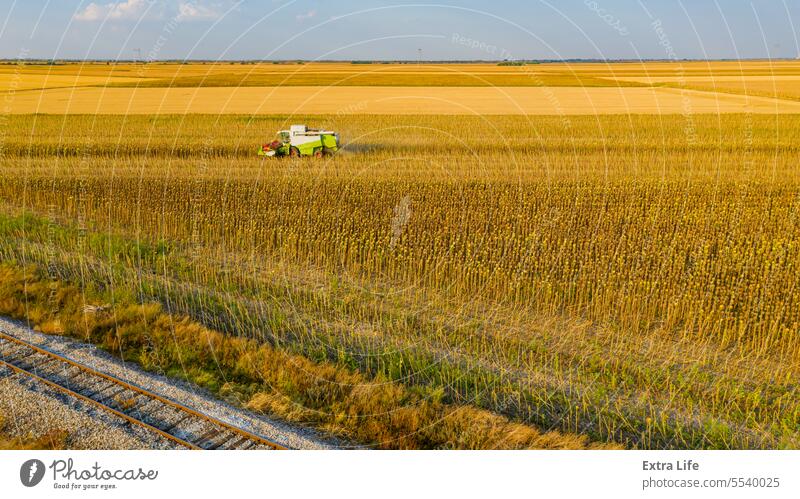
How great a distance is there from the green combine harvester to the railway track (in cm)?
1754

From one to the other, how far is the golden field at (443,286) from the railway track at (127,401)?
0.80 metres

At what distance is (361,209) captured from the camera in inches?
749

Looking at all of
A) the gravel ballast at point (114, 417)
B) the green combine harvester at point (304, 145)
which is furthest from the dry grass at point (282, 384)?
the green combine harvester at point (304, 145)

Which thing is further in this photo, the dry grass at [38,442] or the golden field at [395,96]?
the golden field at [395,96]

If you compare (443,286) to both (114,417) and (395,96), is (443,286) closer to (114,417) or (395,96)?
(114,417)

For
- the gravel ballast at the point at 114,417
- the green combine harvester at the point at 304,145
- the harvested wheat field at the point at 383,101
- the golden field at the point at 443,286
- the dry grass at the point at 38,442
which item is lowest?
the dry grass at the point at 38,442

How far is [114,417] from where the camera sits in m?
8.66

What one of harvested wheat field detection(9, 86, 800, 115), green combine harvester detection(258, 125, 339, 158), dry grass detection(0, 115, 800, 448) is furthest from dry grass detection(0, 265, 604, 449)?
harvested wheat field detection(9, 86, 800, 115)

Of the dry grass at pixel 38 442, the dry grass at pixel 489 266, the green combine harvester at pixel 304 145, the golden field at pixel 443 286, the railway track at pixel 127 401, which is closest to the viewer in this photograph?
the dry grass at pixel 38 442

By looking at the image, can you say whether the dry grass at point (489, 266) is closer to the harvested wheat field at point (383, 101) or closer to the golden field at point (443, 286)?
the golden field at point (443, 286)

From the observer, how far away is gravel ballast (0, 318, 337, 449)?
27.0 ft

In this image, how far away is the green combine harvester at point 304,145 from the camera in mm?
27203

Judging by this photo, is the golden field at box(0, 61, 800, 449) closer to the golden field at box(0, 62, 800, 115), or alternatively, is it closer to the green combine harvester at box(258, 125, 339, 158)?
the green combine harvester at box(258, 125, 339, 158)
